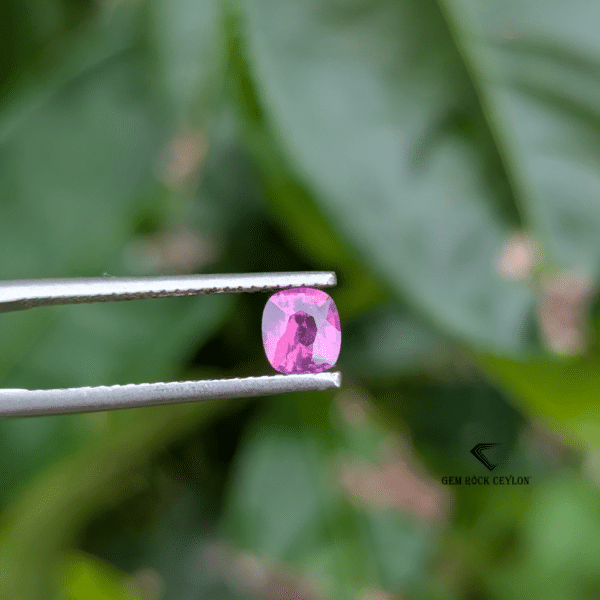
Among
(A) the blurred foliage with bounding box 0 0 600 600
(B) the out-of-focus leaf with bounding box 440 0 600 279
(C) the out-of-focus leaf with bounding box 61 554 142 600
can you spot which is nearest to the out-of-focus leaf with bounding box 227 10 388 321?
(A) the blurred foliage with bounding box 0 0 600 600

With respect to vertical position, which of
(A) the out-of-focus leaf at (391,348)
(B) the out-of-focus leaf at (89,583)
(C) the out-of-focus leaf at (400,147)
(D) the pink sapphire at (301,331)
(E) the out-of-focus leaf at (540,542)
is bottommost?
(B) the out-of-focus leaf at (89,583)

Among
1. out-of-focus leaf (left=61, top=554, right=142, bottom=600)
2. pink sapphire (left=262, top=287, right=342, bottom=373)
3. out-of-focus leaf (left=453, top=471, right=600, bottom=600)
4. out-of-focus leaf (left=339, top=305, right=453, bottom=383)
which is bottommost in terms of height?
out-of-focus leaf (left=61, top=554, right=142, bottom=600)

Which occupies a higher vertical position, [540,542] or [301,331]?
[301,331]

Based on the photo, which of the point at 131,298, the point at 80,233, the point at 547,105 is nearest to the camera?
the point at 131,298

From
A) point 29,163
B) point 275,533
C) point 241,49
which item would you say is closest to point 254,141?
point 241,49

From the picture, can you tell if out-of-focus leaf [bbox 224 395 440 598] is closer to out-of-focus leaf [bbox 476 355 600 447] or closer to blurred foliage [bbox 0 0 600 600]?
blurred foliage [bbox 0 0 600 600]

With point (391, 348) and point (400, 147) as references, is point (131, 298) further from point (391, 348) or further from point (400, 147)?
point (391, 348)

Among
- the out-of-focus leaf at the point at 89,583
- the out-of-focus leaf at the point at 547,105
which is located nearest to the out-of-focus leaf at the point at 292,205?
the out-of-focus leaf at the point at 547,105

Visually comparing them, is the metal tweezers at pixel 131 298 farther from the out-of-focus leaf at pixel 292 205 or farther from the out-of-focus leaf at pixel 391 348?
the out-of-focus leaf at pixel 391 348

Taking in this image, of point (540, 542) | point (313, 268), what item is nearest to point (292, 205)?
point (313, 268)
